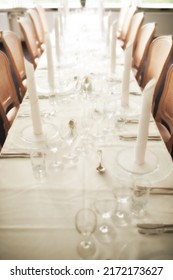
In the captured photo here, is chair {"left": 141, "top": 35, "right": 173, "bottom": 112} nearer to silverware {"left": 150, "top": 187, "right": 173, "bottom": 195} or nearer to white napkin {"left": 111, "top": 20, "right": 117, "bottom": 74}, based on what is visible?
white napkin {"left": 111, "top": 20, "right": 117, "bottom": 74}

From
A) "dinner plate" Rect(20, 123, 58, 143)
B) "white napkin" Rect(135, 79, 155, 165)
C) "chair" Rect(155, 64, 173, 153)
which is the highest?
"white napkin" Rect(135, 79, 155, 165)

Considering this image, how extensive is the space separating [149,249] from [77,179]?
0.35 meters

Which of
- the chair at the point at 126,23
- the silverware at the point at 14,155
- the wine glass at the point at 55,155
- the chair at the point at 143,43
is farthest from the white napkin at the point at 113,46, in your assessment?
the chair at the point at 126,23

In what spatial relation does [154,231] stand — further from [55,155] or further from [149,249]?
[55,155]

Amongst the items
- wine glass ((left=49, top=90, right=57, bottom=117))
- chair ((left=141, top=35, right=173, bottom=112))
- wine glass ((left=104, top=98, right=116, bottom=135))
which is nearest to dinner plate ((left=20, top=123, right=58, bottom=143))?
wine glass ((left=49, top=90, right=57, bottom=117))

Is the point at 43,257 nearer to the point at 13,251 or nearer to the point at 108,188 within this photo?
the point at 13,251

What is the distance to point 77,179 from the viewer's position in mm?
954

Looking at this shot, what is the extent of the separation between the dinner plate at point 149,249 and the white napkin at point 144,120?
315 mm

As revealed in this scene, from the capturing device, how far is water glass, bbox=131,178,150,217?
82 cm

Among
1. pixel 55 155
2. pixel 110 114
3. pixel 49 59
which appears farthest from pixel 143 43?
pixel 55 155

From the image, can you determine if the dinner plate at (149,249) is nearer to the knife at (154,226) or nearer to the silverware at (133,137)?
the knife at (154,226)

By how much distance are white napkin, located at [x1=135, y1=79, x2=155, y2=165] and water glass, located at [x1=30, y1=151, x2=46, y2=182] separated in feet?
1.16
